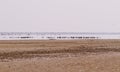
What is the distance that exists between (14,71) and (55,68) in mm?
2651

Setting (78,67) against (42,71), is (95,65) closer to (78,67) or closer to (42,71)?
(78,67)

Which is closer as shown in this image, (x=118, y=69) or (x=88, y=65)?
(x=118, y=69)

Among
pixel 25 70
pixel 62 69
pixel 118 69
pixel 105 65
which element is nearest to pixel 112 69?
pixel 118 69

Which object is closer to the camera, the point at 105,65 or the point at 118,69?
the point at 118,69

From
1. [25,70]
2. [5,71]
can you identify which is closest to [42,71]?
[25,70]

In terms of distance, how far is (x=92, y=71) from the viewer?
17.2 meters

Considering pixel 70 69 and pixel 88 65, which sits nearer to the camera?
A: pixel 70 69

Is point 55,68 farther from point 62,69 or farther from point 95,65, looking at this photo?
point 95,65

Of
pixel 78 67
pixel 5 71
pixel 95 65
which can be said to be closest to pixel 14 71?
pixel 5 71

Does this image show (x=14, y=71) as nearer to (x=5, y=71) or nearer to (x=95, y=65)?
(x=5, y=71)

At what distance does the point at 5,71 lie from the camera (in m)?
18.0

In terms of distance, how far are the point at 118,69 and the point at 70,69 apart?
117 inches

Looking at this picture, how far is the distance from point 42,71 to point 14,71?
176 centimetres

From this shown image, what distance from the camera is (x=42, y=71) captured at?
57.7ft
